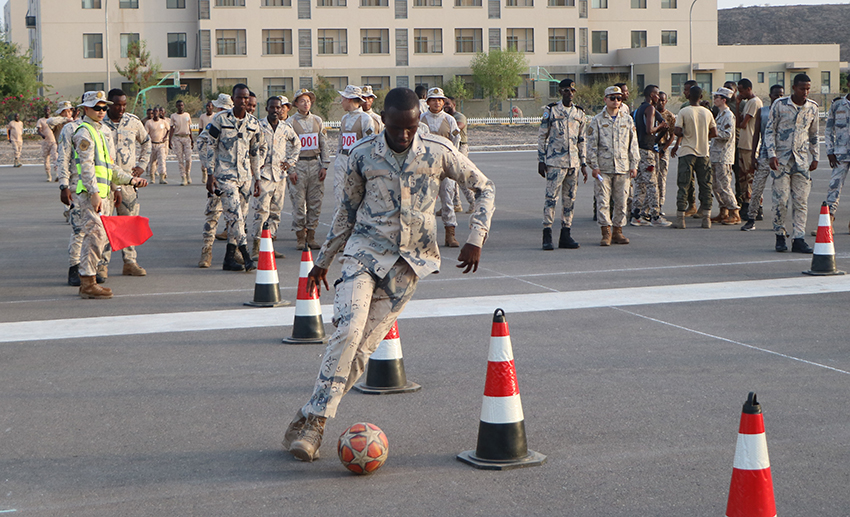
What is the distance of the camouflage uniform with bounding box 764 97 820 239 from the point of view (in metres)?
12.3

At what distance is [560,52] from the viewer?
255 feet

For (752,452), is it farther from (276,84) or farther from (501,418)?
(276,84)

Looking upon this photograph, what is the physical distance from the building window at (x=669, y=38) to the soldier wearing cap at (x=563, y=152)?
71667 millimetres

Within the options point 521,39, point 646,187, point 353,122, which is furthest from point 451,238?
point 521,39

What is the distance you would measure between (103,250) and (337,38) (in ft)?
212

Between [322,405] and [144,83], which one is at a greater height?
[144,83]

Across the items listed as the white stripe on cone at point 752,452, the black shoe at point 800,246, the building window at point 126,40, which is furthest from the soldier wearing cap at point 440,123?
the building window at point 126,40

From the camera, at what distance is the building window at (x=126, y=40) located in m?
70.5

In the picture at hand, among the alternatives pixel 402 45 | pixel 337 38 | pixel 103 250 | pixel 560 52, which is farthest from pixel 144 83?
pixel 103 250

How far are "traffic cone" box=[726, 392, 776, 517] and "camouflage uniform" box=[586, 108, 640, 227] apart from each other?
10.00 metres

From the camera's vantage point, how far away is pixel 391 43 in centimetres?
7381

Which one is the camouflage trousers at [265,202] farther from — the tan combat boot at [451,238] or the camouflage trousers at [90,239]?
the camouflage trousers at [90,239]

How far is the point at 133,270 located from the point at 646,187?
836 cm

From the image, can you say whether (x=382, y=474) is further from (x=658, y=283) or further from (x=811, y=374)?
(x=658, y=283)
